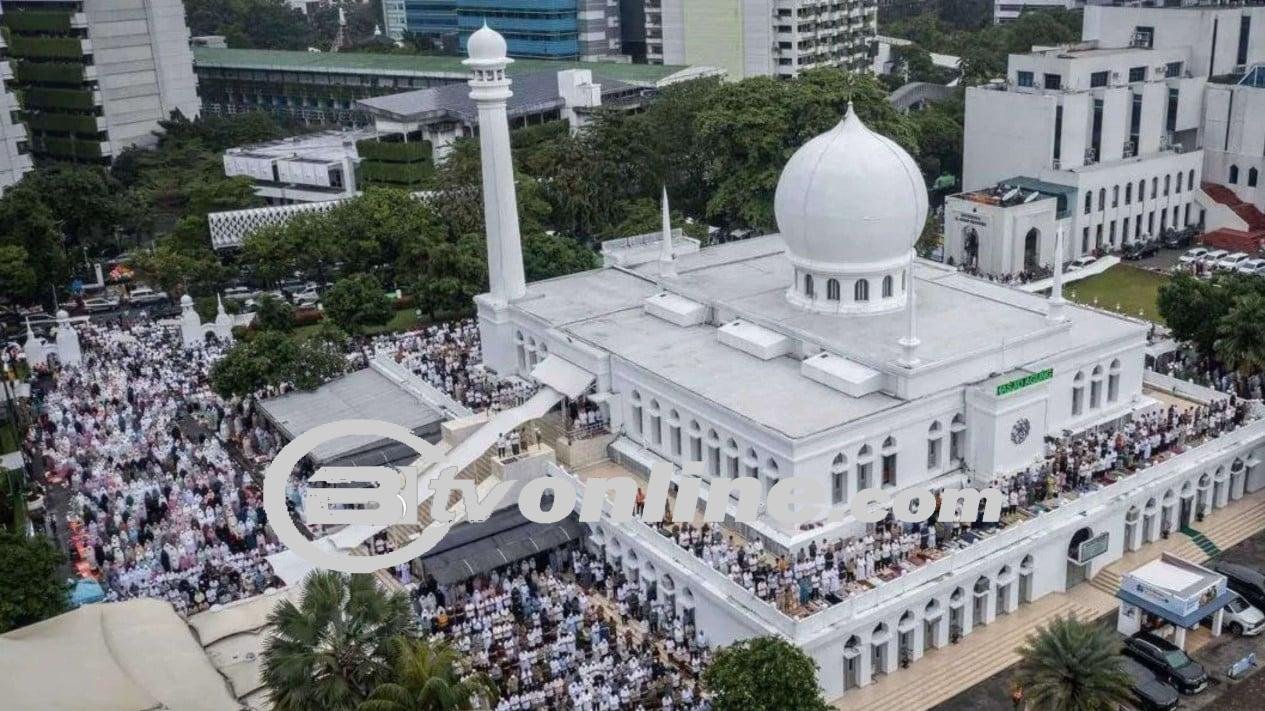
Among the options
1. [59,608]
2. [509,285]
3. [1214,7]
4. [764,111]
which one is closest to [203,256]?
[509,285]

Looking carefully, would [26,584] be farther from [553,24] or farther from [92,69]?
[553,24]

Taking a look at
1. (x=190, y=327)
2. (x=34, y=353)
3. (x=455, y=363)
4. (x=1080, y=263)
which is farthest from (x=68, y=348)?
(x=1080, y=263)

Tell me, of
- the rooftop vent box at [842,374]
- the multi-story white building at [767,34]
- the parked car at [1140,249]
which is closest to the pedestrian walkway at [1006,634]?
the rooftop vent box at [842,374]

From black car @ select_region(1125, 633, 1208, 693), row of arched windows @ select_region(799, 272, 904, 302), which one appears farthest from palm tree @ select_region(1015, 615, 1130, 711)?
row of arched windows @ select_region(799, 272, 904, 302)

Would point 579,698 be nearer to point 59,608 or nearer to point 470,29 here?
point 59,608

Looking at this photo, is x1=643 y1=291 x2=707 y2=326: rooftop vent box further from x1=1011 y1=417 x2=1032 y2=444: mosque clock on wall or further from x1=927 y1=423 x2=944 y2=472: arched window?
x1=1011 y1=417 x2=1032 y2=444: mosque clock on wall

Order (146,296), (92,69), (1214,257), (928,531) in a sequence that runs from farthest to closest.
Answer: (92,69) < (146,296) < (1214,257) < (928,531)

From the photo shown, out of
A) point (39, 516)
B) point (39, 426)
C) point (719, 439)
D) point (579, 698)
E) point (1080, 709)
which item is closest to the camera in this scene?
point (1080, 709)
